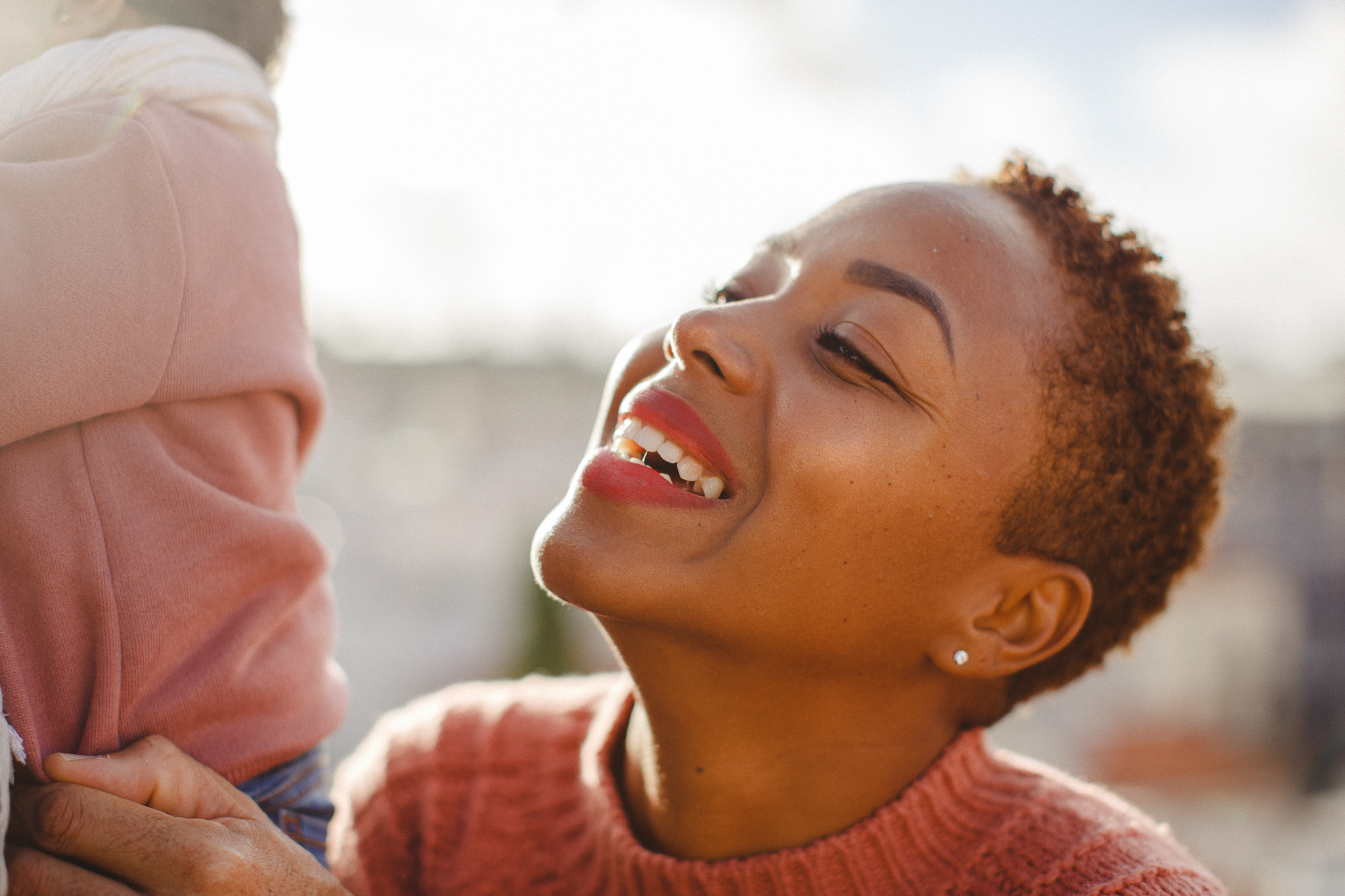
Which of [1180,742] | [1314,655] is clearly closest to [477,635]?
[1180,742]

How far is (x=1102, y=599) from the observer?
1.95 meters

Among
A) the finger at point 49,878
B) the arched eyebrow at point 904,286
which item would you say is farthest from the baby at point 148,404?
the arched eyebrow at point 904,286

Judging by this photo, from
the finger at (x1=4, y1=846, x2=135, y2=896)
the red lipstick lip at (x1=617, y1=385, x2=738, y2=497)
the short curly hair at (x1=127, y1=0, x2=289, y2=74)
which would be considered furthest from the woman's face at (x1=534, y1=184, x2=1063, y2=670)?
the short curly hair at (x1=127, y1=0, x2=289, y2=74)

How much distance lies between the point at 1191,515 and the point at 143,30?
219cm

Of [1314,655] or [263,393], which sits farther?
[1314,655]

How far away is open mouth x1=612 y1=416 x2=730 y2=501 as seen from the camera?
1562mm

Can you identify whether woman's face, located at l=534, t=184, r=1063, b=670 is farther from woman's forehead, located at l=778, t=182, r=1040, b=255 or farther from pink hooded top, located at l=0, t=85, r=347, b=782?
pink hooded top, located at l=0, t=85, r=347, b=782

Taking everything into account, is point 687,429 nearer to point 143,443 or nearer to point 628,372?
point 628,372

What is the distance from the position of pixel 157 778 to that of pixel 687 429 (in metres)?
0.94

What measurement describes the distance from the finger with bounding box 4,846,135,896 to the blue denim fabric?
0.27m

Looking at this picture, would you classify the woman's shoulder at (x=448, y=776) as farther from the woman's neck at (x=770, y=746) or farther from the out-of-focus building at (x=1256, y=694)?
the out-of-focus building at (x=1256, y=694)

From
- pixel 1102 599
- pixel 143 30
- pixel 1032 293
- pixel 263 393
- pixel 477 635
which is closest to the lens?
pixel 143 30

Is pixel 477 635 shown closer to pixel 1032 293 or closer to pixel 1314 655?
pixel 1032 293

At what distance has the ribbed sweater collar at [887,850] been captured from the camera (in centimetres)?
177
